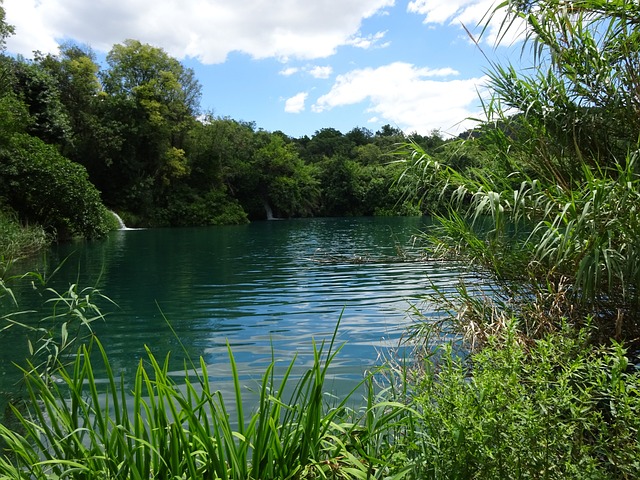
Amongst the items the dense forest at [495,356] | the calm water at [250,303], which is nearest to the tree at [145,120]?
the calm water at [250,303]

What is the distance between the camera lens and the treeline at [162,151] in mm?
28844

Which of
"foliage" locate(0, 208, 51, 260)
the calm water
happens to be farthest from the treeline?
the calm water

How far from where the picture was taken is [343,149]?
62938 millimetres

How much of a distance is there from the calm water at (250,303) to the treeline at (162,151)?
9.92 metres

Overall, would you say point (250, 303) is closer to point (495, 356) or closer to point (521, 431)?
point (495, 356)

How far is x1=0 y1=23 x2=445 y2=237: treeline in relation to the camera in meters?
28.8

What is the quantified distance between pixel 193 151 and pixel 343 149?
2489cm

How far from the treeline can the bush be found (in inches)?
36.4

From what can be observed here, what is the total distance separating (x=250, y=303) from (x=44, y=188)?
1434 centimetres

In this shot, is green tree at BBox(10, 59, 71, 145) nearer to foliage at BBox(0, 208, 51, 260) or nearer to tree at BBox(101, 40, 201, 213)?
tree at BBox(101, 40, 201, 213)

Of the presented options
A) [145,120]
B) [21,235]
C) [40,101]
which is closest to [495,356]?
[21,235]

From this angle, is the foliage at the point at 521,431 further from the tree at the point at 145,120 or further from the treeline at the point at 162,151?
the tree at the point at 145,120

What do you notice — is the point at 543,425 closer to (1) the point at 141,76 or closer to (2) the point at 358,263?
(2) the point at 358,263

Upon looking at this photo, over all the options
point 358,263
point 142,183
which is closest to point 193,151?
point 142,183
